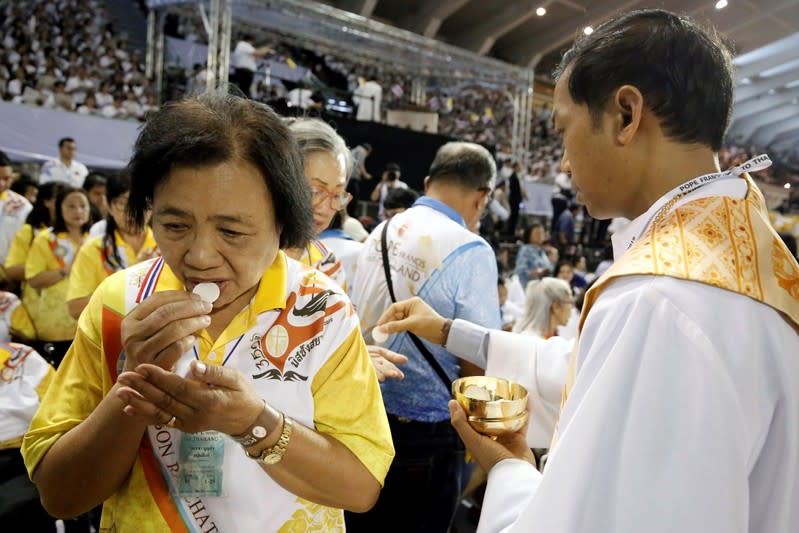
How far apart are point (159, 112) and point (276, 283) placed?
0.41m

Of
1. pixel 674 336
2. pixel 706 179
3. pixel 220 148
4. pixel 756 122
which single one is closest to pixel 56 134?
pixel 220 148

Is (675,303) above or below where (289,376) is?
above

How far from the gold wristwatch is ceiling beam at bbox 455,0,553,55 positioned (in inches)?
462

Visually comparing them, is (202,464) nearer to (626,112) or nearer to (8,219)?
(626,112)

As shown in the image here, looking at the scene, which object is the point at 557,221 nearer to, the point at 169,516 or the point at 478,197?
the point at 478,197

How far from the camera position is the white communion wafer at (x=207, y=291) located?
39.6 inches

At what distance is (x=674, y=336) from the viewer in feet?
2.56

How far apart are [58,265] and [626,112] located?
148 inches

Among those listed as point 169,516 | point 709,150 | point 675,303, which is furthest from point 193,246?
point 709,150

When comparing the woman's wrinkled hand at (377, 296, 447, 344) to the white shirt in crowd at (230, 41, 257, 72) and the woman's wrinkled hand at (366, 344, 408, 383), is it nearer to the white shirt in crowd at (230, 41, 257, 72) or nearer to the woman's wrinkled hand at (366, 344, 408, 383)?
the woman's wrinkled hand at (366, 344, 408, 383)

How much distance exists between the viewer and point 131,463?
105 cm

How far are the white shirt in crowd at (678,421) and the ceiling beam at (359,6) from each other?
1573cm

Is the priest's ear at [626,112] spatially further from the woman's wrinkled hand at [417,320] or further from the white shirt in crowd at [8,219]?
the white shirt in crowd at [8,219]

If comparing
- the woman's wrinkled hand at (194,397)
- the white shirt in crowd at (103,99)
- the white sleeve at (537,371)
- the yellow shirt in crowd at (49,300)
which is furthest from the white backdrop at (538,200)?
the woman's wrinkled hand at (194,397)
